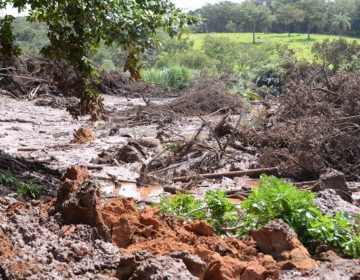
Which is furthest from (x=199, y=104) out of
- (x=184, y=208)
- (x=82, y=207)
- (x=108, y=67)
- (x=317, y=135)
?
(x=108, y=67)

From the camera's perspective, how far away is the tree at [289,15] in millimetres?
92938

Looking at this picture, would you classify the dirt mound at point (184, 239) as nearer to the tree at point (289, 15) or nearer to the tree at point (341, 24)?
the tree at point (341, 24)

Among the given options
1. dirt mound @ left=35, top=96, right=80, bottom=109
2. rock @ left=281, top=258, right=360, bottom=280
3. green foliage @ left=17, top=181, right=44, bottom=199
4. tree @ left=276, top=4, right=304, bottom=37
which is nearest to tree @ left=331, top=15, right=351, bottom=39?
tree @ left=276, top=4, right=304, bottom=37

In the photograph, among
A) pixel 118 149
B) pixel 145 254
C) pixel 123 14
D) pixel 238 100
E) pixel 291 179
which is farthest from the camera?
pixel 238 100

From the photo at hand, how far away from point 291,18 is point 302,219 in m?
93.4

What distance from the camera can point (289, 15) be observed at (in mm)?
95062

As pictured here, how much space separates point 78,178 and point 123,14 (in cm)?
319

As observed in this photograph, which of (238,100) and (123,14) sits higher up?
(123,14)

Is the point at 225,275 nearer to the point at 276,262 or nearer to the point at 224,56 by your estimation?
the point at 276,262

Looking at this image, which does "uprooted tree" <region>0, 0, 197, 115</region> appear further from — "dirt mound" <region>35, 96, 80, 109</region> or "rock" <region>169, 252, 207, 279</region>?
"dirt mound" <region>35, 96, 80, 109</region>

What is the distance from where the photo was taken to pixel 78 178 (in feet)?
18.9

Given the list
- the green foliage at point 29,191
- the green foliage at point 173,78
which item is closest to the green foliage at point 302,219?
the green foliage at point 29,191

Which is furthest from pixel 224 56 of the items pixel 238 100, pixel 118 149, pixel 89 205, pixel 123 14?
pixel 89 205

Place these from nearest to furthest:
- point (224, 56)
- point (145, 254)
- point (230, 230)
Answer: point (145, 254), point (230, 230), point (224, 56)
